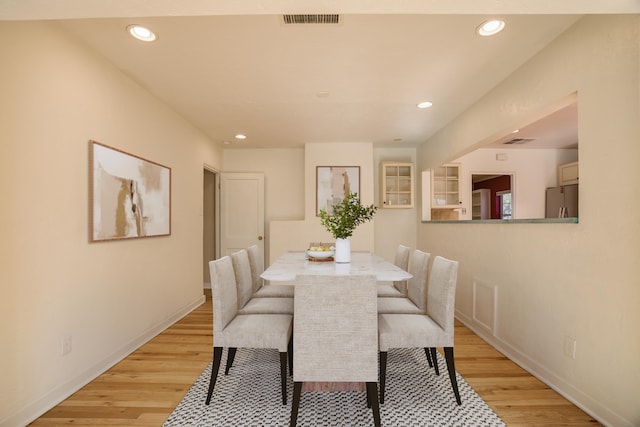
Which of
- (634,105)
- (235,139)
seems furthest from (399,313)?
(235,139)

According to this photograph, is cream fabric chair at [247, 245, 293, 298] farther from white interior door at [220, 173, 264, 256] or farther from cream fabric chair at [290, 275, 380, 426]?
white interior door at [220, 173, 264, 256]

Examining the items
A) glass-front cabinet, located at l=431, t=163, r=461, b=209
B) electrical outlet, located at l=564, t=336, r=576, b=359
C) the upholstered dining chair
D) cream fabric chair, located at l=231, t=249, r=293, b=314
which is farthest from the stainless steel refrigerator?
the upholstered dining chair

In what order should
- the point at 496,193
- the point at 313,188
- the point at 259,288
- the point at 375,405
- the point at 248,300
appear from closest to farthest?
the point at 375,405, the point at 248,300, the point at 259,288, the point at 313,188, the point at 496,193

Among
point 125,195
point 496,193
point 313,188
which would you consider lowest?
point 125,195

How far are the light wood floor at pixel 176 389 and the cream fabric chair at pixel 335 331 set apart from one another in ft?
3.06

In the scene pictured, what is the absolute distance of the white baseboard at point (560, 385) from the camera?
184cm

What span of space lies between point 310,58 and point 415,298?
203 cm

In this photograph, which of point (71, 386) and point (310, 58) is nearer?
point (71, 386)

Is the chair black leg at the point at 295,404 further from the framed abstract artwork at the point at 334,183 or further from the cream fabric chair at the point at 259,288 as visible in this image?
the framed abstract artwork at the point at 334,183

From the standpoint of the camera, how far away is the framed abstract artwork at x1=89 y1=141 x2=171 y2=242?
2471 mm

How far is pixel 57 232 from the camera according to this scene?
2.13m

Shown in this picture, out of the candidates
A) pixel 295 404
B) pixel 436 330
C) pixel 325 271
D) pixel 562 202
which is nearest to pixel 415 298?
pixel 436 330

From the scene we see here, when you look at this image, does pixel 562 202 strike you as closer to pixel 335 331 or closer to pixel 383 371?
pixel 383 371

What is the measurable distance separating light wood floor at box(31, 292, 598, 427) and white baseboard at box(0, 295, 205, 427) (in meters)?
0.04
